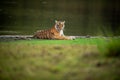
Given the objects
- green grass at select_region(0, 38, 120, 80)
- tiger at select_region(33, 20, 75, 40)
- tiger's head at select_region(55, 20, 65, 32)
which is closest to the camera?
green grass at select_region(0, 38, 120, 80)

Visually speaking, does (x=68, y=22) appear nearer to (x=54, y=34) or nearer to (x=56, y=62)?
(x=54, y=34)

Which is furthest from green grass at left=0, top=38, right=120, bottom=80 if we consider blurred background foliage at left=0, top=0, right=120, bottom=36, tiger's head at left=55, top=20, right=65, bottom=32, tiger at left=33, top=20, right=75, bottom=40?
tiger's head at left=55, top=20, right=65, bottom=32

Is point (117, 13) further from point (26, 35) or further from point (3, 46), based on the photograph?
point (3, 46)

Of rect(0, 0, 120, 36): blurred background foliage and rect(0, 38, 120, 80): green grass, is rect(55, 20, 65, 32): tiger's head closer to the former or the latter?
rect(0, 0, 120, 36): blurred background foliage

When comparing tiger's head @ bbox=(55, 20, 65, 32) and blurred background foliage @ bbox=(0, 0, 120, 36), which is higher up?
tiger's head @ bbox=(55, 20, 65, 32)

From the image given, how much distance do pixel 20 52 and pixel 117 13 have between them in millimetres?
2284

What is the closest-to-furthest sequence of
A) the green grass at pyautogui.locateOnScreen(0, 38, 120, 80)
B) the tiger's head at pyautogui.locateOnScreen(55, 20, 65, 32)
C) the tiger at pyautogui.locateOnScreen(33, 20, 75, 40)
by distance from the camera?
the green grass at pyautogui.locateOnScreen(0, 38, 120, 80) < the tiger at pyautogui.locateOnScreen(33, 20, 75, 40) < the tiger's head at pyautogui.locateOnScreen(55, 20, 65, 32)

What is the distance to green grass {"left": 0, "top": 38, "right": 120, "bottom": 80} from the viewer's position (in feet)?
8.85

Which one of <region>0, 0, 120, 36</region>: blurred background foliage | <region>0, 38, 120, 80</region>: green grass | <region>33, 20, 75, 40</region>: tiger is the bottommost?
<region>0, 0, 120, 36</region>: blurred background foliage

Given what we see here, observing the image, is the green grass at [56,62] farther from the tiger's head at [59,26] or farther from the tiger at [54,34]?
the tiger's head at [59,26]

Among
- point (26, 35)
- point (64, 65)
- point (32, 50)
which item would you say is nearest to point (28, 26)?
point (26, 35)

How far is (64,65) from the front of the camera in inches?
110

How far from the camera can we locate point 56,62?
280 cm

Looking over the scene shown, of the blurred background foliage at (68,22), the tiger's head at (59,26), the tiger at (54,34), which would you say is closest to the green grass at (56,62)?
the blurred background foliage at (68,22)
